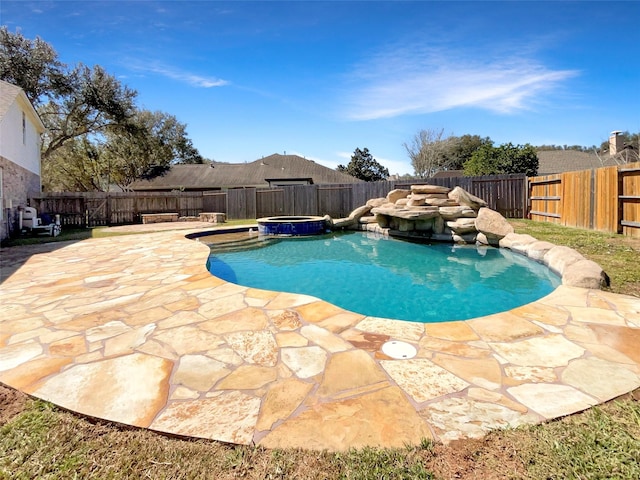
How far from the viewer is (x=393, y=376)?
1884mm

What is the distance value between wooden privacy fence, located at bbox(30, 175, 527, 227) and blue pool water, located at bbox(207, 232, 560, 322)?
5.81 metres

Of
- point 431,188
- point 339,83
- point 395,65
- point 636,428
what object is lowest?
point 636,428

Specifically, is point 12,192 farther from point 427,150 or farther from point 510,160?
point 427,150

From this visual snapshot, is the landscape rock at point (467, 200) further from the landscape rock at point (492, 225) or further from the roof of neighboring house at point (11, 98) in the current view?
the roof of neighboring house at point (11, 98)

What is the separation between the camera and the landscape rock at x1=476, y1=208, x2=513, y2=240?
7.55 m

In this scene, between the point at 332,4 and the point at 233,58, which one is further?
the point at 233,58

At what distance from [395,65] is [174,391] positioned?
12.2 metres

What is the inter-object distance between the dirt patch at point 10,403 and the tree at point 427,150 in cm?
3199

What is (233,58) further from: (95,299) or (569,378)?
(569,378)

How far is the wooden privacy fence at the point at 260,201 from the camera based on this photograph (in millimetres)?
12406

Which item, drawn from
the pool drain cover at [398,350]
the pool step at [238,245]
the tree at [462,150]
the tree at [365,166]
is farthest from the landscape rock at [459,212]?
the tree at [462,150]

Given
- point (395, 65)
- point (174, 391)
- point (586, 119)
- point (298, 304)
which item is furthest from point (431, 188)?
point (586, 119)

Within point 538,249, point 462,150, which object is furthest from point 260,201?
point 462,150

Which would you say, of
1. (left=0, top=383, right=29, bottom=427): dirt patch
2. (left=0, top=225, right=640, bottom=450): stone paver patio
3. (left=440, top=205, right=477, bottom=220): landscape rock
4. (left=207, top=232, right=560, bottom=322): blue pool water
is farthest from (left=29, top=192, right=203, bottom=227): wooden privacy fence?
(left=0, top=383, right=29, bottom=427): dirt patch
